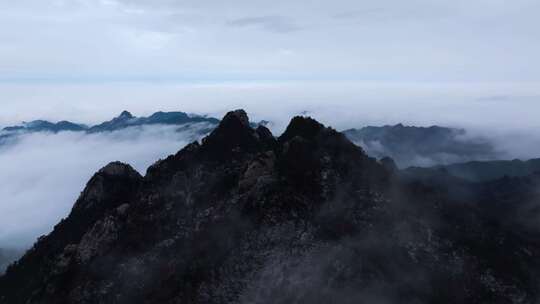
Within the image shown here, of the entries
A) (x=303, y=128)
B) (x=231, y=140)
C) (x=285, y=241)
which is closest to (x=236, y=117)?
(x=231, y=140)

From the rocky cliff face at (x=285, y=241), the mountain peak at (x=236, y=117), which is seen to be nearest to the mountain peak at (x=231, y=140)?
the mountain peak at (x=236, y=117)

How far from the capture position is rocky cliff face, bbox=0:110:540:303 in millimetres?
105688

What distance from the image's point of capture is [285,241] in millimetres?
111688

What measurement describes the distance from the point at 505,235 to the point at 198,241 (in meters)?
74.3

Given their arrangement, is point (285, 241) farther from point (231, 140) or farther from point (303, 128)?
point (231, 140)

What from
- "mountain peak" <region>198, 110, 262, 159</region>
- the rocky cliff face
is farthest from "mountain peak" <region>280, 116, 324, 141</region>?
"mountain peak" <region>198, 110, 262, 159</region>

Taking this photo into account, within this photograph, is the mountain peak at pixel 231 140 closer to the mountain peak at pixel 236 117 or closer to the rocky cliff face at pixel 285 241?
the mountain peak at pixel 236 117

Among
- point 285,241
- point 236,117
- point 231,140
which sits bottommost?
point 285,241

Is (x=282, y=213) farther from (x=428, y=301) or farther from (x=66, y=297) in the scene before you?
(x=66, y=297)

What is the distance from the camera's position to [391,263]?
109m

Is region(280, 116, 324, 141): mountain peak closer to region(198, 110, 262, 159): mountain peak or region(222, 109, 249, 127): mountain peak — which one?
region(198, 110, 262, 159): mountain peak

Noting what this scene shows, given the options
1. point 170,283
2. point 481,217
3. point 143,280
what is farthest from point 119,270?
point 481,217

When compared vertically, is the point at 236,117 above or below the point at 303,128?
above

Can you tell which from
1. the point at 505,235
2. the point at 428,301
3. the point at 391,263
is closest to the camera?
the point at 428,301
